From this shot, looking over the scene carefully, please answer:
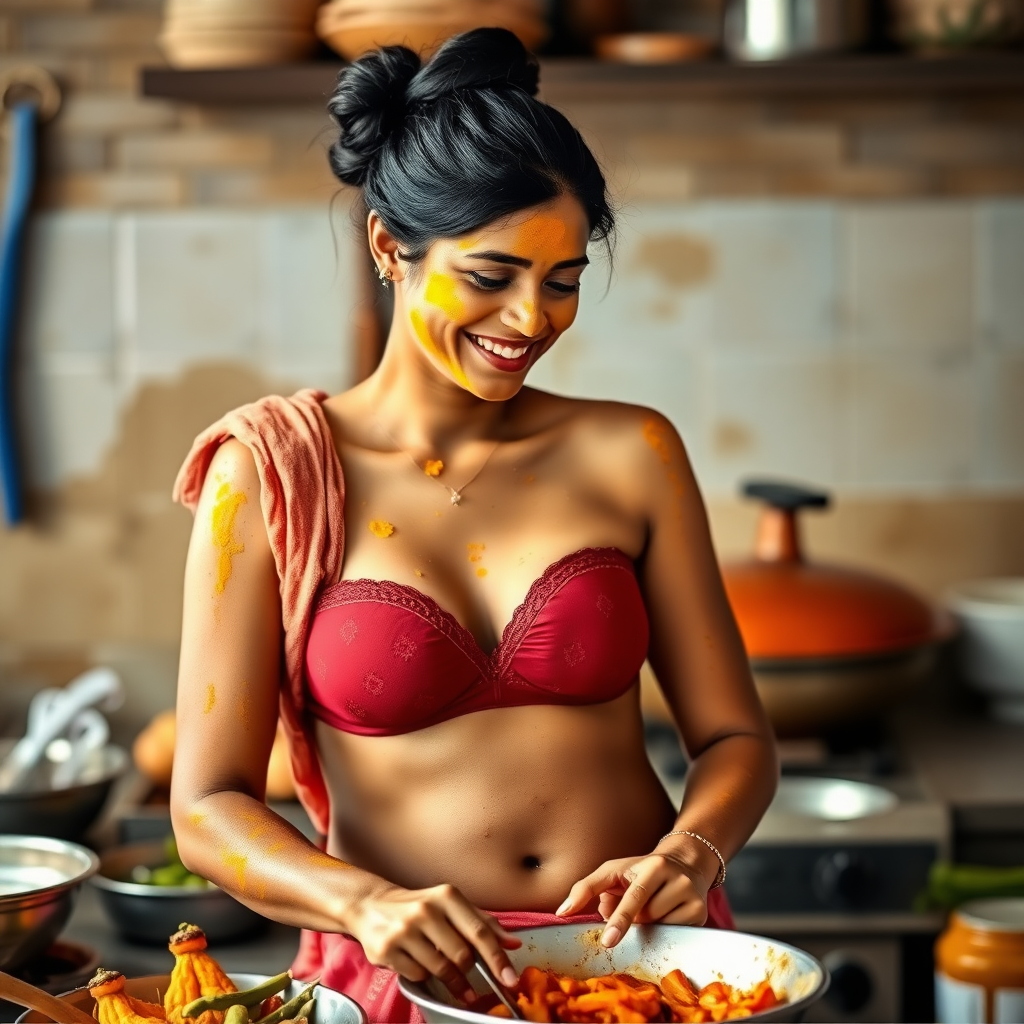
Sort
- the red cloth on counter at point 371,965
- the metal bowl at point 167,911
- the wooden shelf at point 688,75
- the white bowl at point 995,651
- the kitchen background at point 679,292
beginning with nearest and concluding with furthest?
the red cloth on counter at point 371,965, the metal bowl at point 167,911, the wooden shelf at point 688,75, the white bowl at point 995,651, the kitchen background at point 679,292

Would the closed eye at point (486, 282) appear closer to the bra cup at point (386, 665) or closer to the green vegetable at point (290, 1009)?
the bra cup at point (386, 665)

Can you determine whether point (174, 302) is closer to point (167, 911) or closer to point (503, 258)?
point (167, 911)

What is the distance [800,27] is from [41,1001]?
1.96m

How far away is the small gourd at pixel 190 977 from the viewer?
133 cm

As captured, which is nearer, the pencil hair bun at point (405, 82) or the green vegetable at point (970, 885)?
the pencil hair bun at point (405, 82)

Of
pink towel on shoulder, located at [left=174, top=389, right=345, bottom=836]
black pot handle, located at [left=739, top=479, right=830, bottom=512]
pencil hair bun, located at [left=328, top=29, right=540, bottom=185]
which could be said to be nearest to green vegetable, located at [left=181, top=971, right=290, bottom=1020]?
pink towel on shoulder, located at [left=174, top=389, right=345, bottom=836]

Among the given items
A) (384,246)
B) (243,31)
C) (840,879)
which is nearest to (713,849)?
(384,246)

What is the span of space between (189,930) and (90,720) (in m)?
1.14

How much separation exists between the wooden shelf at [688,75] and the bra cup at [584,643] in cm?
125

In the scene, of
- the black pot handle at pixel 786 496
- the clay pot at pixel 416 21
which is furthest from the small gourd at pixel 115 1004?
the clay pot at pixel 416 21

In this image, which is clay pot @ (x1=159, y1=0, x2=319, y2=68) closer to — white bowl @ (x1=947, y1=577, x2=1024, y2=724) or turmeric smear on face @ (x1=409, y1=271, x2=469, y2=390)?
turmeric smear on face @ (x1=409, y1=271, x2=469, y2=390)

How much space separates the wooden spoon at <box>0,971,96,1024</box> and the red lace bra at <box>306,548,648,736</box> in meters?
0.39

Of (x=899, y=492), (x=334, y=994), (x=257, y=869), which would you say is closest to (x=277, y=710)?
(x=257, y=869)

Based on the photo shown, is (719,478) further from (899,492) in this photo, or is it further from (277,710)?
(277,710)
